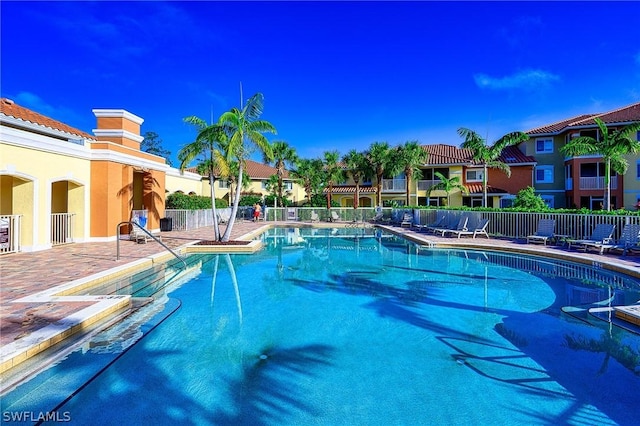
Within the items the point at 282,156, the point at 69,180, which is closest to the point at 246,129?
the point at 69,180

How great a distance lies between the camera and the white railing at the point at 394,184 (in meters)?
37.3

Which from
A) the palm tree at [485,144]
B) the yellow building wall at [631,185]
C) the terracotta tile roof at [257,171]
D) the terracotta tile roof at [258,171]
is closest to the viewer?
the palm tree at [485,144]

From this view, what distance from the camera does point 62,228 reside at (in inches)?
603

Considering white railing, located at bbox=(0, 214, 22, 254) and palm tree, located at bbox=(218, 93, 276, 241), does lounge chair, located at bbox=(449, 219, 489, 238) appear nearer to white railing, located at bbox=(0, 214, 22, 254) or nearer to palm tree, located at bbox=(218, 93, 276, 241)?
palm tree, located at bbox=(218, 93, 276, 241)

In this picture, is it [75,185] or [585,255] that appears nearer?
[585,255]

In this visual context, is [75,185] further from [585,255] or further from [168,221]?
[585,255]

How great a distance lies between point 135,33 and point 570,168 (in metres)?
33.2

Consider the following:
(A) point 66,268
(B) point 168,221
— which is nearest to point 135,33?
(B) point 168,221

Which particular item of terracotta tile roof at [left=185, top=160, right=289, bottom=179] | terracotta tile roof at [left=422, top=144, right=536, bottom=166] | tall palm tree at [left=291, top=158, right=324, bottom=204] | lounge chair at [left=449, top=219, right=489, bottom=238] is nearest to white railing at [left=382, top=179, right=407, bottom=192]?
terracotta tile roof at [left=422, top=144, right=536, bottom=166]

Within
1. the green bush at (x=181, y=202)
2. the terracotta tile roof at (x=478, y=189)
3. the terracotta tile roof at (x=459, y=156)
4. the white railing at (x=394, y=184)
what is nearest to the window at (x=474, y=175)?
the terracotta tile roof at (x=478, y=189)

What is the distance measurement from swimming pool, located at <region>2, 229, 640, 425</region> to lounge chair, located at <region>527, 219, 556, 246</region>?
6.80 m

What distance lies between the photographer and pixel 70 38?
15867 millimetres

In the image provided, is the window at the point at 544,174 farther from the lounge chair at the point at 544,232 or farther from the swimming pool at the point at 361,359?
the swimming pool at the point at 361,359

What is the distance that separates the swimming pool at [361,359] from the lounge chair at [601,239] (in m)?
4.50
